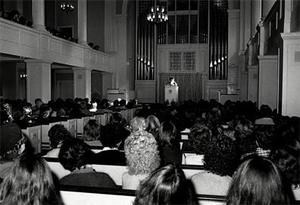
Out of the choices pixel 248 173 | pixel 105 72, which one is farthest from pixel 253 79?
pixel 248 173

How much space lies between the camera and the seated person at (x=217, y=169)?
292cm

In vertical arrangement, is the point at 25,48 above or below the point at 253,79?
above

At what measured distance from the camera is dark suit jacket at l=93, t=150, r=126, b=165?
161 inches

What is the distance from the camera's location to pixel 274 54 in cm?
1033

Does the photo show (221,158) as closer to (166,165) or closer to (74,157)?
(166,165)

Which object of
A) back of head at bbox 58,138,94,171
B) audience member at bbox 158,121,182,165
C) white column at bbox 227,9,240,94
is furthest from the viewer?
white column at bbox 227,9,240,94

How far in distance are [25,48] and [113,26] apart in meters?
11.0

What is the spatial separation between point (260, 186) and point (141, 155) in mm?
1422

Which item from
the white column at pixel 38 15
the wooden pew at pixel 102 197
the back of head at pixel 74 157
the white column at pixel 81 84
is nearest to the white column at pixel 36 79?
the white column at pixel 38 15

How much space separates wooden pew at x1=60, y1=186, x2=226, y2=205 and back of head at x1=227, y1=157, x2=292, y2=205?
30.0 inches

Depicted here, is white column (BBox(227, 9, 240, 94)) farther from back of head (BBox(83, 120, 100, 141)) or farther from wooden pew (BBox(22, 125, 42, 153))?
back of head (BBox(83, 120, 100, 141))

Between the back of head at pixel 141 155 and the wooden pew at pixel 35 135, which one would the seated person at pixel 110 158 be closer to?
the back of head at pixel 141 155

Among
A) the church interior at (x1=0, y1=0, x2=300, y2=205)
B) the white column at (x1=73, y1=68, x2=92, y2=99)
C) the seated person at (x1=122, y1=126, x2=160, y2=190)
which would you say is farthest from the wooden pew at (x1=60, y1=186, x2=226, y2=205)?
the white column at (x1=73, y1=68, x2=92, y2=99)

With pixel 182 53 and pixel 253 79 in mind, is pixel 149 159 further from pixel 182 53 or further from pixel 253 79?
pixel 182 53
